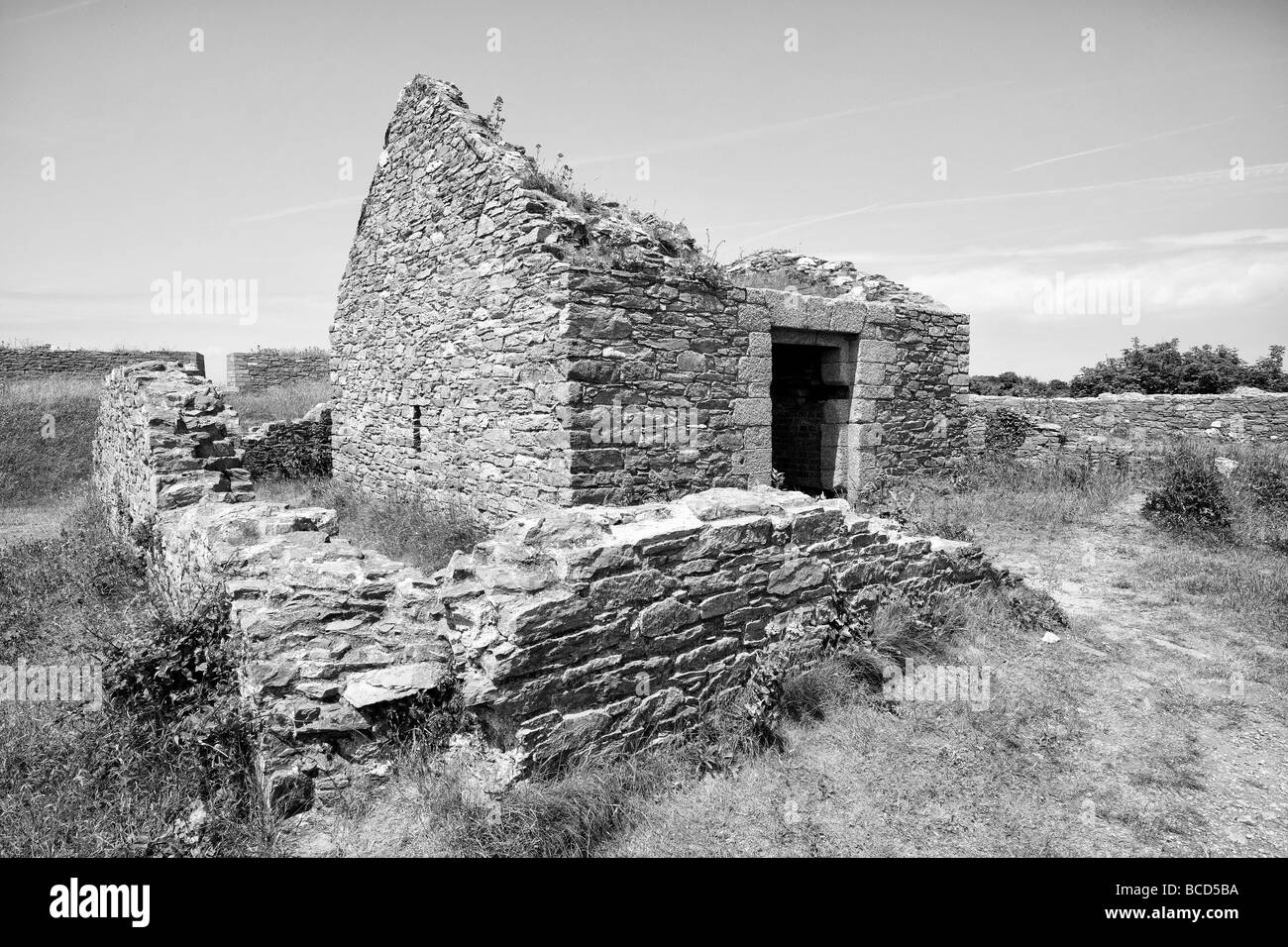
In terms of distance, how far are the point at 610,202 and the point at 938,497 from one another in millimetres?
6131

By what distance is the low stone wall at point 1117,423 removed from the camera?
1148 centimetres

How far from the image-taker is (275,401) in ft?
57.7

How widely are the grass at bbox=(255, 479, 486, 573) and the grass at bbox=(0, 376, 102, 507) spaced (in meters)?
7.34

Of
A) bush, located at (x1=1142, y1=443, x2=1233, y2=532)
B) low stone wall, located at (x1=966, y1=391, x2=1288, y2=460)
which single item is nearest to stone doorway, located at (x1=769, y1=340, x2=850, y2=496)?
low stone wall, located at (x1=966, y1=391, x2=1288, y2=460)

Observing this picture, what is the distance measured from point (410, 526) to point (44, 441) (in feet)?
39.1

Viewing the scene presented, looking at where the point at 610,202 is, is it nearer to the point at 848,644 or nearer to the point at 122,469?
the point at 848,644

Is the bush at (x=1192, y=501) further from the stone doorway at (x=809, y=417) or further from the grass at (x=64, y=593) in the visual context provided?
the grass at (x=64, y=593)

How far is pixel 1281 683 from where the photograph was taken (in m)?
5.05

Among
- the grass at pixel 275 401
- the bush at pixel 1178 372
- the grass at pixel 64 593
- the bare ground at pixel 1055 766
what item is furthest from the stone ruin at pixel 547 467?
the bush at pixel 1178 372

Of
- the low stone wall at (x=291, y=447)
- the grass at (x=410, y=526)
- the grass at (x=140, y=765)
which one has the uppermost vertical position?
the low stone wall at (x=291, y=447)

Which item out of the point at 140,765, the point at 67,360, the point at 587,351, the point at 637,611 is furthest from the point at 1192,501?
the point at 67,360

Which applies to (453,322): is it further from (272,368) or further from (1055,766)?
(272,368)

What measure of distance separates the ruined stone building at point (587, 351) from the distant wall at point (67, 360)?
481 inches
